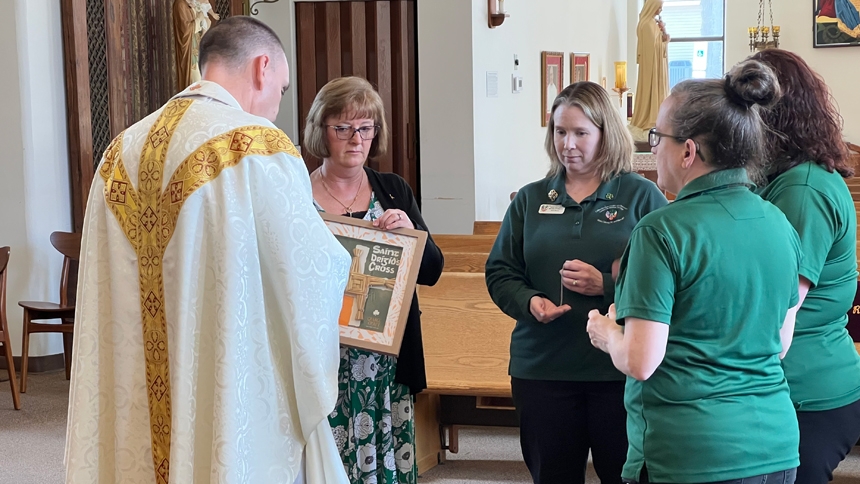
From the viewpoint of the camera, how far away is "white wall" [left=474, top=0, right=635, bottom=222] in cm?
795

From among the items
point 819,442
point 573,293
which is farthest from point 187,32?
point 819,442

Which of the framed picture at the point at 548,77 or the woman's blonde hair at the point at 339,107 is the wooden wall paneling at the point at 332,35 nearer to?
the framed picture at the point at 548,77

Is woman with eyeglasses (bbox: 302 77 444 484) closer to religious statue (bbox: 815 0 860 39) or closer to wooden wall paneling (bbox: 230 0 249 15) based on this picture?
wooden wall paneling (bbox: 230 0 249 15)

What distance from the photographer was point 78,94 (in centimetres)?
623

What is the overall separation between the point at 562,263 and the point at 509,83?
6610 millimetres

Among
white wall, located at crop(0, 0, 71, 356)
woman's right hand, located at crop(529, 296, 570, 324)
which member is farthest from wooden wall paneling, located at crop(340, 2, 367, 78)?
woman's right hand, located at crop(529, 296, 570, 324)

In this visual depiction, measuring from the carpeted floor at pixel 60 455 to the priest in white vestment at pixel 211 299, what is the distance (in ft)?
6.48

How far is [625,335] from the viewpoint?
1.67 m

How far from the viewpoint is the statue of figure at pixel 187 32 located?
6891 millimetres

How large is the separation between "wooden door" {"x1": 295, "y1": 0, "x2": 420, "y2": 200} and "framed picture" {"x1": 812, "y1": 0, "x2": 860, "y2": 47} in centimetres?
825

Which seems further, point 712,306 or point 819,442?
point 819,442

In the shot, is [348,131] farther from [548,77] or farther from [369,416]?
[548,77]

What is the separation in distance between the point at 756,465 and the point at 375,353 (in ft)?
3.65

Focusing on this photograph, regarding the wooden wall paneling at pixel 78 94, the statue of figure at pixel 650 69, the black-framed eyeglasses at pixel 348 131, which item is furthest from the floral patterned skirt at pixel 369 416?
the statue of figure at pixel 650 69
